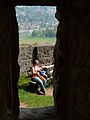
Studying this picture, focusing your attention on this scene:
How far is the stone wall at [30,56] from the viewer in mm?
11500

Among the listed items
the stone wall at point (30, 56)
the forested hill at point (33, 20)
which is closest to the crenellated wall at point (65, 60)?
the stone wall at point (30, 56)

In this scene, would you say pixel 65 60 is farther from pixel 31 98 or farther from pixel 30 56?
pixel 30 56

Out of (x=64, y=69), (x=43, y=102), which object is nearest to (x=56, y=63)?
(x=64, y=69)

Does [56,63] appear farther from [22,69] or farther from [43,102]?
[22,69]

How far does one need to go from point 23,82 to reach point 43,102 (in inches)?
109

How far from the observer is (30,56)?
1175 centimetres

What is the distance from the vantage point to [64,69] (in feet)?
12.3

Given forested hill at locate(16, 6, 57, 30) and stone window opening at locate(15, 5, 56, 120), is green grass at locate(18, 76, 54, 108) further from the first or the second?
forested hill at locate(16, 6, 57, 30)

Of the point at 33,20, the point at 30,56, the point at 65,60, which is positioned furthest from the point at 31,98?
the point at 33,20

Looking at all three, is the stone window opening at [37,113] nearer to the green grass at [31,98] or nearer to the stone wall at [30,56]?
the green grass at [31,98]

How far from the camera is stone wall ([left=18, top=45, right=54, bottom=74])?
11.5m

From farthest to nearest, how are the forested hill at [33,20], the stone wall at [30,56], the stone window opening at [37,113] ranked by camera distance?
the forested hill at [33,20]
the stone wall at [30,56]
the stone window opening at [37,113]

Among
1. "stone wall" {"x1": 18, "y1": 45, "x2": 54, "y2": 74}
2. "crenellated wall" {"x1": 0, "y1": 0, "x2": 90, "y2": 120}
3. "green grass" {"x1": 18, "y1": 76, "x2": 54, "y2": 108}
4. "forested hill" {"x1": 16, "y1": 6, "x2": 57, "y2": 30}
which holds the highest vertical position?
"crenellated wall" {"x1": 0, "y1": 0, "x2": 90, "y2": 120}

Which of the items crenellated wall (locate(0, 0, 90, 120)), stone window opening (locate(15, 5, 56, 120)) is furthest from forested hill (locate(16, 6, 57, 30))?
crenellated wall (locate(0, 0, 90, 120))
